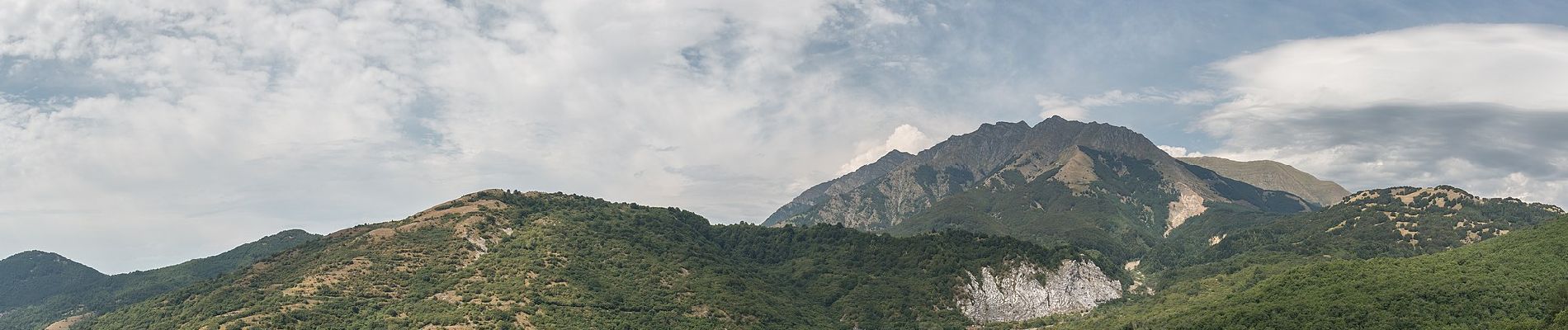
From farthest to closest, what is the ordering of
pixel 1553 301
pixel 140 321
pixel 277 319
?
pixel 140 321 < pixel 277 319 < pixel 1553 301

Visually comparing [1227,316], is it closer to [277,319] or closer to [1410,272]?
[1410,272]

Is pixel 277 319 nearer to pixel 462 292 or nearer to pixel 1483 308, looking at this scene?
pixel 462 292

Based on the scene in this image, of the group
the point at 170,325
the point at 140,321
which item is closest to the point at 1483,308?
the point at 170,325

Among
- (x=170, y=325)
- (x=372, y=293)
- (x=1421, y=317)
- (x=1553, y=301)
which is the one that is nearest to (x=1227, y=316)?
(x=1421, y=317)

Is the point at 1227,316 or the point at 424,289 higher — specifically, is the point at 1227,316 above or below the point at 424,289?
below

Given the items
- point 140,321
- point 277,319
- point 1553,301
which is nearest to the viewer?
point 1553,301

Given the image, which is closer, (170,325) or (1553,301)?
(1553,301)

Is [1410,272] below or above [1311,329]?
above

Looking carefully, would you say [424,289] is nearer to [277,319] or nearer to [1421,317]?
[277,319]

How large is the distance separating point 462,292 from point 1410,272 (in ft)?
765

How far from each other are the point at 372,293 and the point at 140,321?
179 feet

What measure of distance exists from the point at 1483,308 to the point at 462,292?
763 feet

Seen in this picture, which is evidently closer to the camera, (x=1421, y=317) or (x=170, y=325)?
(x=1421, y=317)

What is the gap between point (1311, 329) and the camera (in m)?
173
